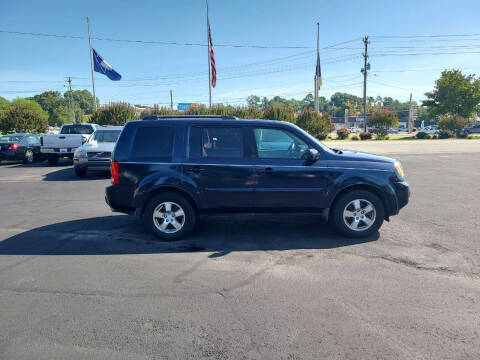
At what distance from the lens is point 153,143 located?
5.44 metres

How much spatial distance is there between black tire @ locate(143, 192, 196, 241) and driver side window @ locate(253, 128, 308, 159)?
1364mm

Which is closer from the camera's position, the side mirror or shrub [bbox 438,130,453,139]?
the side mirror

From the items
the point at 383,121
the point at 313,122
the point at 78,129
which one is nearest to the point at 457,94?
the point at 383,121

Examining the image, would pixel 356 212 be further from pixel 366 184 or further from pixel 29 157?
pixel 29 157

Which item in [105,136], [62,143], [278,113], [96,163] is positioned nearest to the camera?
[96,163]

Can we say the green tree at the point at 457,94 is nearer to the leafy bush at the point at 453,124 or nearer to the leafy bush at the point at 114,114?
the leafy bush at the point at 453,124

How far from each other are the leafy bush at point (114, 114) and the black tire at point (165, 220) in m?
26.4

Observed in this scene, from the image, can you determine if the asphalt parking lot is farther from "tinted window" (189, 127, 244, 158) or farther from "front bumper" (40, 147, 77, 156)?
"front bumper" (40, 147, 77, 156)

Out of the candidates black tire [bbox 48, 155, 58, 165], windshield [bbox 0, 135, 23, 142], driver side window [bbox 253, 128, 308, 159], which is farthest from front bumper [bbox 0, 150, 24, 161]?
driver side window [bbox 253, 128, 308, 159]

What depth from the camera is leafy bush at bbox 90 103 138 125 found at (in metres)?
30.0

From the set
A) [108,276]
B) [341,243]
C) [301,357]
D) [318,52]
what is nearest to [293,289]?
[301,357]

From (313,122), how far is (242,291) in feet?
105

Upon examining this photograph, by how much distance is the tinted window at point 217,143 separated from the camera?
5.37m

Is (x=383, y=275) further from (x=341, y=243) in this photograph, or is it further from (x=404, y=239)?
(x=404, y=239)
